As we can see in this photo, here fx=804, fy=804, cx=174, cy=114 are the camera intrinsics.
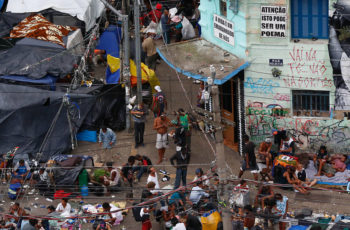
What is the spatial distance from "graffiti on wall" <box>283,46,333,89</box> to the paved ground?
11.0 ft

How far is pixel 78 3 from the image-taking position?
3416 cm

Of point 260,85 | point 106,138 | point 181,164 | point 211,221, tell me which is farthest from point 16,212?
point 260,85

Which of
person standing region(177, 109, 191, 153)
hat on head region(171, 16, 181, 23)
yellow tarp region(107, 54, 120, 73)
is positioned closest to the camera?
person standing region(177, 109, 191, 153)

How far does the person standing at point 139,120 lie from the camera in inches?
1042

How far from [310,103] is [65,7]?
1298cm

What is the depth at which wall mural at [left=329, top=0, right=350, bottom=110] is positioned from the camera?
24094mm

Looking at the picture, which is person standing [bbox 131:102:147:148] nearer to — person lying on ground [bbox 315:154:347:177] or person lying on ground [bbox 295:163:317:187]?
person lying on ground [bbox 295:163:317:187]

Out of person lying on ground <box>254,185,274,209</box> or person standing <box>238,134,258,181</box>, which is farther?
person standing <box>238,134,258,181</box>

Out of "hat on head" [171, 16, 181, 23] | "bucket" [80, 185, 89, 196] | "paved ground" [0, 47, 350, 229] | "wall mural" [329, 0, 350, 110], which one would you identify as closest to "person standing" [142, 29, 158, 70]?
"paved ground" [0, 47, 350, 229]

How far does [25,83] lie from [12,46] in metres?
3.12

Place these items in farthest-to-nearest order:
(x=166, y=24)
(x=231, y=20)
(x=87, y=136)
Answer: (x=166, y=24) < (x=87, y=136) < (x=231, y=20)

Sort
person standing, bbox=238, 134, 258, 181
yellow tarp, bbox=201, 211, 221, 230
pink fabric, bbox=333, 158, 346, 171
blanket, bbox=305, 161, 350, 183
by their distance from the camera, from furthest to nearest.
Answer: pink fabric, bbox=333, 158, 346, 171 → person standing, bbox=238, 134, 258, 181 → blanket, bbox=305, 161, 350, 183 → yellow tarp, bbox=201, 211, 221, 230

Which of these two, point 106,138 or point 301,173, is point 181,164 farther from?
point 301,173

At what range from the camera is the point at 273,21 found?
2497 centimetres
